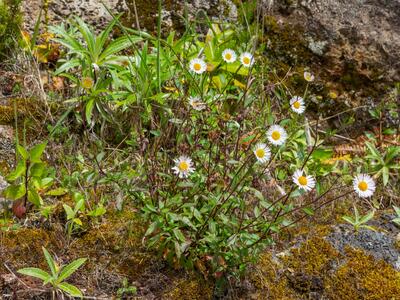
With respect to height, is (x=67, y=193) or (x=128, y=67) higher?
(x=128, y=67)

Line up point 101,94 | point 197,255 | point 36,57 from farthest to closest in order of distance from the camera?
1. point 36,57
2. point 101,94
3. point 197,255

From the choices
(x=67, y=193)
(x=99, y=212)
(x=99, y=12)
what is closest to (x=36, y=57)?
(x=99, y=12)

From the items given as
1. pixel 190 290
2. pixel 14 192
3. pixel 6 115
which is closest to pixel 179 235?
pixel 190 290

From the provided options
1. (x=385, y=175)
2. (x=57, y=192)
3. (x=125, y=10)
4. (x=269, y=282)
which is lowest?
(x=385, y=175)

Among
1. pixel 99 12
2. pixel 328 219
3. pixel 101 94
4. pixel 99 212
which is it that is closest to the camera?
pixel 99 212

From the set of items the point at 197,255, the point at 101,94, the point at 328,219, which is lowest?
the point at 328,219

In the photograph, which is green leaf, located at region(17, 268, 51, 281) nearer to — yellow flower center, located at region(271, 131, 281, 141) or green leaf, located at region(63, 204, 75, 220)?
green leaf, located at region(63, 204, 75, 220)

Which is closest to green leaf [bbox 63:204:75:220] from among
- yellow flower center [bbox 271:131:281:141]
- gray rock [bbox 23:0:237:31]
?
yellow flower center [bbox 271:131:281:141]

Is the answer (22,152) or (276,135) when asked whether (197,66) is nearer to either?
(276,135)

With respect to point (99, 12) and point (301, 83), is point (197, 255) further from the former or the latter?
point (99, 12)
